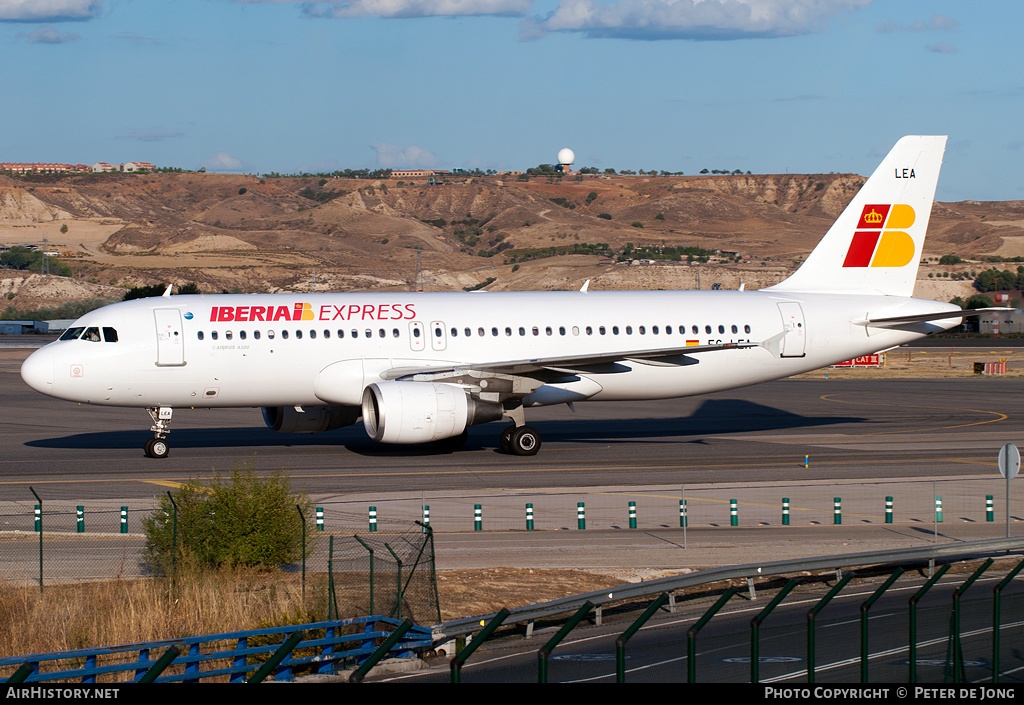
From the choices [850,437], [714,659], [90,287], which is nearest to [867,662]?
[714,659]

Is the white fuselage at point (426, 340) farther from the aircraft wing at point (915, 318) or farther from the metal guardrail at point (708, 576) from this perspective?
the metal guardrail at point (708, 576)

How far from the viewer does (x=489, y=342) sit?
33469 millimetres

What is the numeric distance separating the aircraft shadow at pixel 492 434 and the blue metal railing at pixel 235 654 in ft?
66.5

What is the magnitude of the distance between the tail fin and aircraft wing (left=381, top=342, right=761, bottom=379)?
6.40 meters

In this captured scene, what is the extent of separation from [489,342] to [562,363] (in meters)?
3.04

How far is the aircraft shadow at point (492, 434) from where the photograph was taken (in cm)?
3575

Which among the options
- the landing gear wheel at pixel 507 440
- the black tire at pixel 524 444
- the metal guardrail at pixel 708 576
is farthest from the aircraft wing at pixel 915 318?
the metal guardrail at pixel 708 576

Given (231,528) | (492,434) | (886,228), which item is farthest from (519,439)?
(231,528)

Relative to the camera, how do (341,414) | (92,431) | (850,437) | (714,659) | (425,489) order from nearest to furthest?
(714,659)
(425,489)
(341,414)
(850,437)
(92,431)

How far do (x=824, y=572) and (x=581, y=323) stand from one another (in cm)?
1661

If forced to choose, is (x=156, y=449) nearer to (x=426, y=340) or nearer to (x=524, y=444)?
(x=426, y=340)

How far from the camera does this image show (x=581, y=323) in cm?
3431

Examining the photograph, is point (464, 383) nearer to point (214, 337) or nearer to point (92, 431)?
point (214, 337)

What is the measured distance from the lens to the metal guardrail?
43.3 feet
